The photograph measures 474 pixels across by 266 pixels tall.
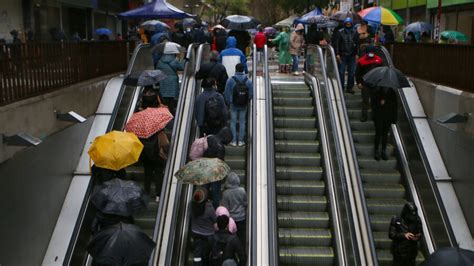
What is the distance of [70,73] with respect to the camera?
1027 cm

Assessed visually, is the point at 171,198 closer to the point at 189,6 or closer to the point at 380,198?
the point at 380,198

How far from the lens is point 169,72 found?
1115 centimetres

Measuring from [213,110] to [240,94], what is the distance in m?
0.71

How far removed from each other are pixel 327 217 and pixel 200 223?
101 inches

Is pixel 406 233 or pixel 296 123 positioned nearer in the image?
pixel 406 233

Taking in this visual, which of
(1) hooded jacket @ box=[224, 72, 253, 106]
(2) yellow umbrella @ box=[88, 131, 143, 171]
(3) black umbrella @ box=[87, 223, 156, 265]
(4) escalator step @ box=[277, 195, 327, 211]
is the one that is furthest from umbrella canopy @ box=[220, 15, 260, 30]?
(3) black umbrella @ box=[87, 223, 156, 265]

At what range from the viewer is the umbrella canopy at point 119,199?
22.8ft

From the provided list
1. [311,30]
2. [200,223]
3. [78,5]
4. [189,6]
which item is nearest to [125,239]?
[200,223]

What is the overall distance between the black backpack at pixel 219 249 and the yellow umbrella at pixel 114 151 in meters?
1.74

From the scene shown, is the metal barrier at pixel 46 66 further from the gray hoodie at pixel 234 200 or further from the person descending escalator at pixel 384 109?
the person descending escalator at pixel 384 109

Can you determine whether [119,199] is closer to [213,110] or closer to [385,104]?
[213,110]

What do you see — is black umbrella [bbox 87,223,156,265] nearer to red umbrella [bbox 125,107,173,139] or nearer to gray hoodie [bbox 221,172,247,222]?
gray hoodie [bbox 221,172,247,222]

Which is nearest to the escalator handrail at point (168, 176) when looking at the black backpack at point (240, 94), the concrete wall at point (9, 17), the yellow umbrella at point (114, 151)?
the yellow umbrella at point (114, 151)

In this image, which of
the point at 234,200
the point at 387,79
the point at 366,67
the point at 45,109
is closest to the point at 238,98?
the point at 387,79
